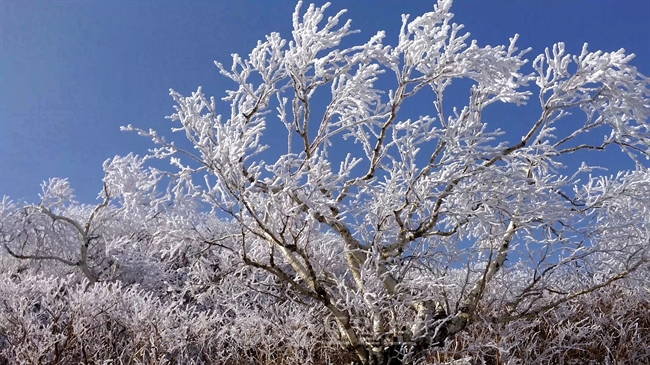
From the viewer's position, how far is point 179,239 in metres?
5.59

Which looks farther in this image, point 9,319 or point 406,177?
point 9,319

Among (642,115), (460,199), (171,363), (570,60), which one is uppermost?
(570,60)

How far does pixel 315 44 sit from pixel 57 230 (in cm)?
859

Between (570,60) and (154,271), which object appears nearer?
(570,60)

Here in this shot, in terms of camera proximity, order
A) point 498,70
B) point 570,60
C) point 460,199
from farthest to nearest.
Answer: point 460,199
point 570,60
point 498,70

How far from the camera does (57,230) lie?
10.7 metres

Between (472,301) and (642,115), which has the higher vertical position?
(642,115)

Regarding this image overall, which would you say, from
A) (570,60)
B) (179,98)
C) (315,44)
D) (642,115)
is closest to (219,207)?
(179,98)

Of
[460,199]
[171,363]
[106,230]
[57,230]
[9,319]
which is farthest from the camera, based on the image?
[106,230]

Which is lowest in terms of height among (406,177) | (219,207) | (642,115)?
Answer: (219,207)

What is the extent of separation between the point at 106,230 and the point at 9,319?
606 cm

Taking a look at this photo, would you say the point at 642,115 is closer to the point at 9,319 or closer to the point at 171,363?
the point at 171,363

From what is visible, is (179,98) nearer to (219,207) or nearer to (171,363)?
(219,207)

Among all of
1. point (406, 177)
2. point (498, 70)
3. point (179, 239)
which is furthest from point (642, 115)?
point (179, 239)
